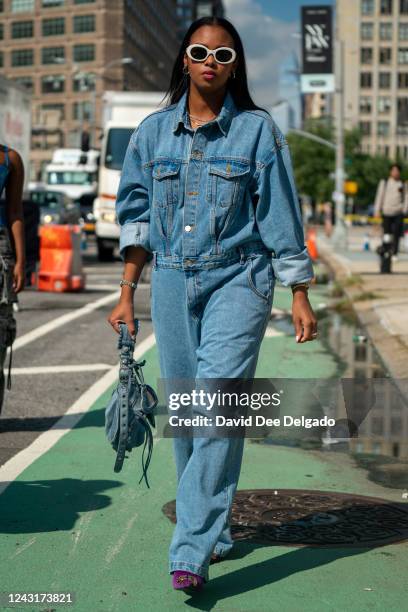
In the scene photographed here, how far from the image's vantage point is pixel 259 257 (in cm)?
434

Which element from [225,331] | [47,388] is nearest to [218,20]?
[225,331]

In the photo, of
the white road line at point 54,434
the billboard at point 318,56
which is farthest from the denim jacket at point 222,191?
the billboard at point 318,56

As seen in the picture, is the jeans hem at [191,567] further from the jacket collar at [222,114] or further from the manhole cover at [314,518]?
the jacket collar at [222,114]

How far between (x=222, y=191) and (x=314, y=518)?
177 centimetres

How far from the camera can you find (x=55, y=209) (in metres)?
34.8

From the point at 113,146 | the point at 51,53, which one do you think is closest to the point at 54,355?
the point at 113,146

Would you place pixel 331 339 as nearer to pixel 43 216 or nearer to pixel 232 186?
pixel 232 186

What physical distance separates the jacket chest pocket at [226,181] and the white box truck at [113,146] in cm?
2348

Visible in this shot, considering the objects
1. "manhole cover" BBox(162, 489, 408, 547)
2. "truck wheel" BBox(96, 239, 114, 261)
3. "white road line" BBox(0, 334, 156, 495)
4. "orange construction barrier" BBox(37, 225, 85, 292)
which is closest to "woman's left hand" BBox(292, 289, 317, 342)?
"manhole cover" BBox(162, 489, 408, 547)

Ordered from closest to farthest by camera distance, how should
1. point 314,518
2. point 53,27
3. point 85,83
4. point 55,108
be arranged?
point 314,518
point 85,83
point 55,108
point 53,27

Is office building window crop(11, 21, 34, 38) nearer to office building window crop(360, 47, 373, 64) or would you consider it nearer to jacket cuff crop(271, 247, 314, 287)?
office building window crop(360, 47, 373, 64)

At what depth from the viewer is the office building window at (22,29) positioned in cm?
13050

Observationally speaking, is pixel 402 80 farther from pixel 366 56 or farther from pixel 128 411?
pixel 128 411

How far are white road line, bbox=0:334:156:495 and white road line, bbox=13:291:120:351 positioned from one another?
2301 millimetres
